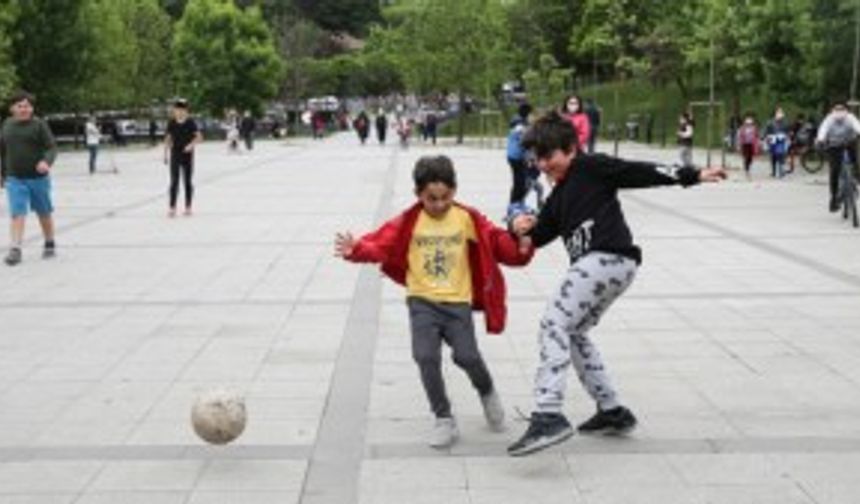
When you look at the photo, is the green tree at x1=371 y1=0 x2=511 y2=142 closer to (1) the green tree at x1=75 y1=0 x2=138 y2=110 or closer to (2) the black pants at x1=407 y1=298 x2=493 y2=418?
(1) the green tree at x1=75 y1=0 x2=138 y2=110

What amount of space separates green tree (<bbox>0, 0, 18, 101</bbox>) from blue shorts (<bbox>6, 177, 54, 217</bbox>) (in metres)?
20.7

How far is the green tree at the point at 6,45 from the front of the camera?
108 ft

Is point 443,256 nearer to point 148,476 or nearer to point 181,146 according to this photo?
point 148,476

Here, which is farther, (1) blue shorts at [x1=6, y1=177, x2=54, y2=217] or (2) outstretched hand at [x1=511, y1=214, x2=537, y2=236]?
(1) blue shorts at [x1=6, y1=177, x2=54, y2=217]

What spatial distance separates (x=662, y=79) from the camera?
4888 centimetres

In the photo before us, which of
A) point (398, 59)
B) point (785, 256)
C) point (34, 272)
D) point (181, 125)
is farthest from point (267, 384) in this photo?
point (398, 59)

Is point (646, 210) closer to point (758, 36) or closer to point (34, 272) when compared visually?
point (34, 272)

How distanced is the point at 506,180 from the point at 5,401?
1714 centimetres

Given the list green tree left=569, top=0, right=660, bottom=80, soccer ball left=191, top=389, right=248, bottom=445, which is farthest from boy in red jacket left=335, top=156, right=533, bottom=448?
green tree left=569, top=0, right=660, bottom=80

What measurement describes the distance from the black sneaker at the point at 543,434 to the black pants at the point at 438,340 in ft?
1.46

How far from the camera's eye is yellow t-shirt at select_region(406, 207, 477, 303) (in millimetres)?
5566

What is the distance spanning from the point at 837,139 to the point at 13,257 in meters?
10.1

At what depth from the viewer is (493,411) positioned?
576 cm

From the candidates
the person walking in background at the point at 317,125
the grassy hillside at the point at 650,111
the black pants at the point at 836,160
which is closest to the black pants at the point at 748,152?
the black pants at the point at 836,160
